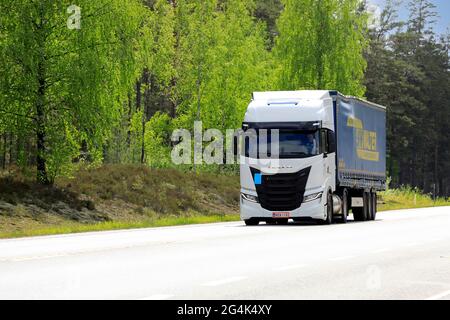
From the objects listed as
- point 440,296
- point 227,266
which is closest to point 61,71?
point 227,266

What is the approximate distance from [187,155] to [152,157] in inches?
85.3

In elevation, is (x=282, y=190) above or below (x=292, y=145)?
below

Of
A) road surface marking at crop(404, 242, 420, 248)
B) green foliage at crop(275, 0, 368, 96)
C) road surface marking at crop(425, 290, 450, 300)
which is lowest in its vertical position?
road surface marking at crop(404, 242, 420, 248)

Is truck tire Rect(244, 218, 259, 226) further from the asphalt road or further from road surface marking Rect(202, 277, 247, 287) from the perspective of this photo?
road surface marking Rect(202, 277, 247, 287)

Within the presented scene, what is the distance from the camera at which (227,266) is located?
15.5m

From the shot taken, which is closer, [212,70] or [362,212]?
A: [362,212]

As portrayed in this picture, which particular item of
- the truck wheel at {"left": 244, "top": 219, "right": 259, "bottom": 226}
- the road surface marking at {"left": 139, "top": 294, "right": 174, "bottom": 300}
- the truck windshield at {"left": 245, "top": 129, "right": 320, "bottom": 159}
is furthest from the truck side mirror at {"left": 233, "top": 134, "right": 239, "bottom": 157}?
the road surface marking at {"left": 139, "top": 294, "right": 174, "bottom": 300}

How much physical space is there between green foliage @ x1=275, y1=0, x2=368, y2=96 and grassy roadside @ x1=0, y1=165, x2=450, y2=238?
803 centimetres

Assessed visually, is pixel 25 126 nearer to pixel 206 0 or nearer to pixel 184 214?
pixel 184 214

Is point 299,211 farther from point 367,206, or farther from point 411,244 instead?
point 411,244

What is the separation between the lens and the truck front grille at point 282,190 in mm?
29844

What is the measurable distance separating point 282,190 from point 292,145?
140 centimetres

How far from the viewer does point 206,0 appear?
58656 millimetres

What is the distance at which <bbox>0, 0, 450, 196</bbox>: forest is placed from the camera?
3625cm
